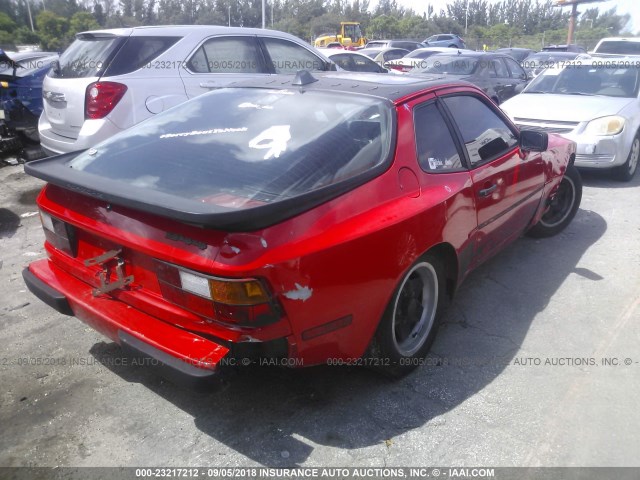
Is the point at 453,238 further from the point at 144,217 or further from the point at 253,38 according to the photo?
the point at 253,38

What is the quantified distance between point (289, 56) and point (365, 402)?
510 centimetres

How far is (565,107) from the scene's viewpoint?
6.87 metres

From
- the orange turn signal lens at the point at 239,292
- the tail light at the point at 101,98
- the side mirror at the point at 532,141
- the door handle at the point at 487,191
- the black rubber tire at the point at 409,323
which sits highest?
the tail light at the point at 101,98

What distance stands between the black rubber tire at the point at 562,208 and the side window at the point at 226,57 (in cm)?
361

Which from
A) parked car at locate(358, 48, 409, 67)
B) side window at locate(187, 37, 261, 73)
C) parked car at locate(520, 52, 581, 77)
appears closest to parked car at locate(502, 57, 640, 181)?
side window at locate(187, 37, 261, 73)

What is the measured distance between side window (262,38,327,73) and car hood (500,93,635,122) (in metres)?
2.64

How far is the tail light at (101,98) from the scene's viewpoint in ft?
17.4

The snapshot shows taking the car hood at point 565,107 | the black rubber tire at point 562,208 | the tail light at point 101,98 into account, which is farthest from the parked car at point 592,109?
the tail light at point 101,98

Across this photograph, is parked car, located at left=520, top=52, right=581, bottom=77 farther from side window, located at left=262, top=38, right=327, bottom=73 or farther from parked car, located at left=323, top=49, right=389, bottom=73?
side window, located at left=262, top=38, right=327, bottom=73

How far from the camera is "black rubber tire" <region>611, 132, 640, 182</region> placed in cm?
677

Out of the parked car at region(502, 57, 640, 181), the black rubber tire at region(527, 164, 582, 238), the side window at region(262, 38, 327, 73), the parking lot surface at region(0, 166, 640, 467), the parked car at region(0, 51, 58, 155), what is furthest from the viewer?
the parked car at region(0, 51, 58, 155)

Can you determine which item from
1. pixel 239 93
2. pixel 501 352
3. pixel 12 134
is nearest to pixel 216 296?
pixel 239 93

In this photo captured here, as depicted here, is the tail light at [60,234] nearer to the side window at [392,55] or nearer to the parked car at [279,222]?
the parked car at [279,222]

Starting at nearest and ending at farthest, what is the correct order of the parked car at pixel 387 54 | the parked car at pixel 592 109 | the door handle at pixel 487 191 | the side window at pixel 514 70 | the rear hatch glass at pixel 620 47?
the door handle at pixel 487 191
the parked car at pixel 592 109
the side window at pixel 514 70
the rear hatch glass at pixel 620 47
the parked car at pixel 387 54
